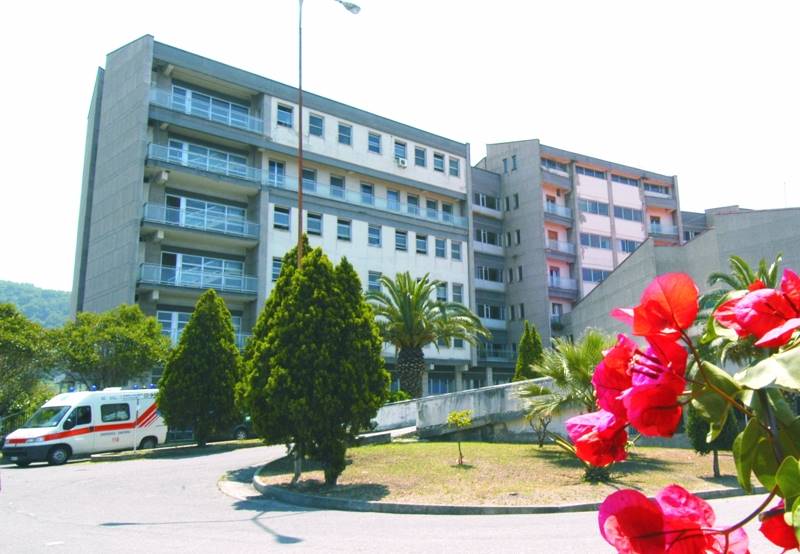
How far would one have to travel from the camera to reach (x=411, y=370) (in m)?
32.0

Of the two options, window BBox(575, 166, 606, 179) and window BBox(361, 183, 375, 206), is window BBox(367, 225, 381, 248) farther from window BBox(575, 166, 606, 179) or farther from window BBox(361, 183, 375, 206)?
window BBox(575, 166, 606, 179)

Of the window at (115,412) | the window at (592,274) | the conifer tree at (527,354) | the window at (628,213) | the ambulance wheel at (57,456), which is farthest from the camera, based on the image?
the window at (628,213)

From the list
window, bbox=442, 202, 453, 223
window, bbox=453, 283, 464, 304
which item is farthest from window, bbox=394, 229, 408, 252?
window, bbox=453, 283, 464, 304

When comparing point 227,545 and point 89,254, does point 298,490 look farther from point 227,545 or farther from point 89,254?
point 89,254

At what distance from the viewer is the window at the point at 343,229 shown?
138 ft

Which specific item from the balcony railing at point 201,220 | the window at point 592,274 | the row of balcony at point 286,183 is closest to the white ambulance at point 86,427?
the balcony railing at point 201,220

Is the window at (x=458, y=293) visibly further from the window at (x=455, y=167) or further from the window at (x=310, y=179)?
the window at (x=310, y=179)

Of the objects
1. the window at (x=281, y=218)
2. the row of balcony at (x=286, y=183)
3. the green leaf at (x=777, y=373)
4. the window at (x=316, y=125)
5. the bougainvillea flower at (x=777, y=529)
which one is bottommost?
the bougainvillea flower at (x=777, y=529)

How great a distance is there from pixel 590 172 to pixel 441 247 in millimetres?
18464

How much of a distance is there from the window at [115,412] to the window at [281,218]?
16.5m

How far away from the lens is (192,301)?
119 feet

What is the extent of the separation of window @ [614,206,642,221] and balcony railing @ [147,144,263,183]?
112ft

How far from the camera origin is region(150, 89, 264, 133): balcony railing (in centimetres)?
3556

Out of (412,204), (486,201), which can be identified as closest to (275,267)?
(412,204)
